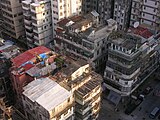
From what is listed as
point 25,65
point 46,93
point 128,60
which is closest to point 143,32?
point 128,60

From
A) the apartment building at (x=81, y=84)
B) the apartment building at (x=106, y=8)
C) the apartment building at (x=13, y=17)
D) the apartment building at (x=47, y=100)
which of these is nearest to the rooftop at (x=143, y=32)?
the apartment building at (x=106, y=8)

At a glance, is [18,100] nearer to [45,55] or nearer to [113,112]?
[45,55]

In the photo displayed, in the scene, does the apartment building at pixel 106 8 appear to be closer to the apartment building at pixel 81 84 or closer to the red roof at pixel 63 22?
the red roof at pixel 63 22

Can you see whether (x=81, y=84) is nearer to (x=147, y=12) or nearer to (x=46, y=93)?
(x=46, y=93)

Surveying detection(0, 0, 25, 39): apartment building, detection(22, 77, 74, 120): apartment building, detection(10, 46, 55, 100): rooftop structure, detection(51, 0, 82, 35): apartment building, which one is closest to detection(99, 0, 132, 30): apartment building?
detection(51, 0, 82, 35): apartment building

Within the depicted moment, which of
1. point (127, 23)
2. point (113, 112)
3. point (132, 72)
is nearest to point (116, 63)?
point (132, 72)

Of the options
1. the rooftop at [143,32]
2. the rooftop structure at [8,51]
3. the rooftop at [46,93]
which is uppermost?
the rooftop at [143,32]
